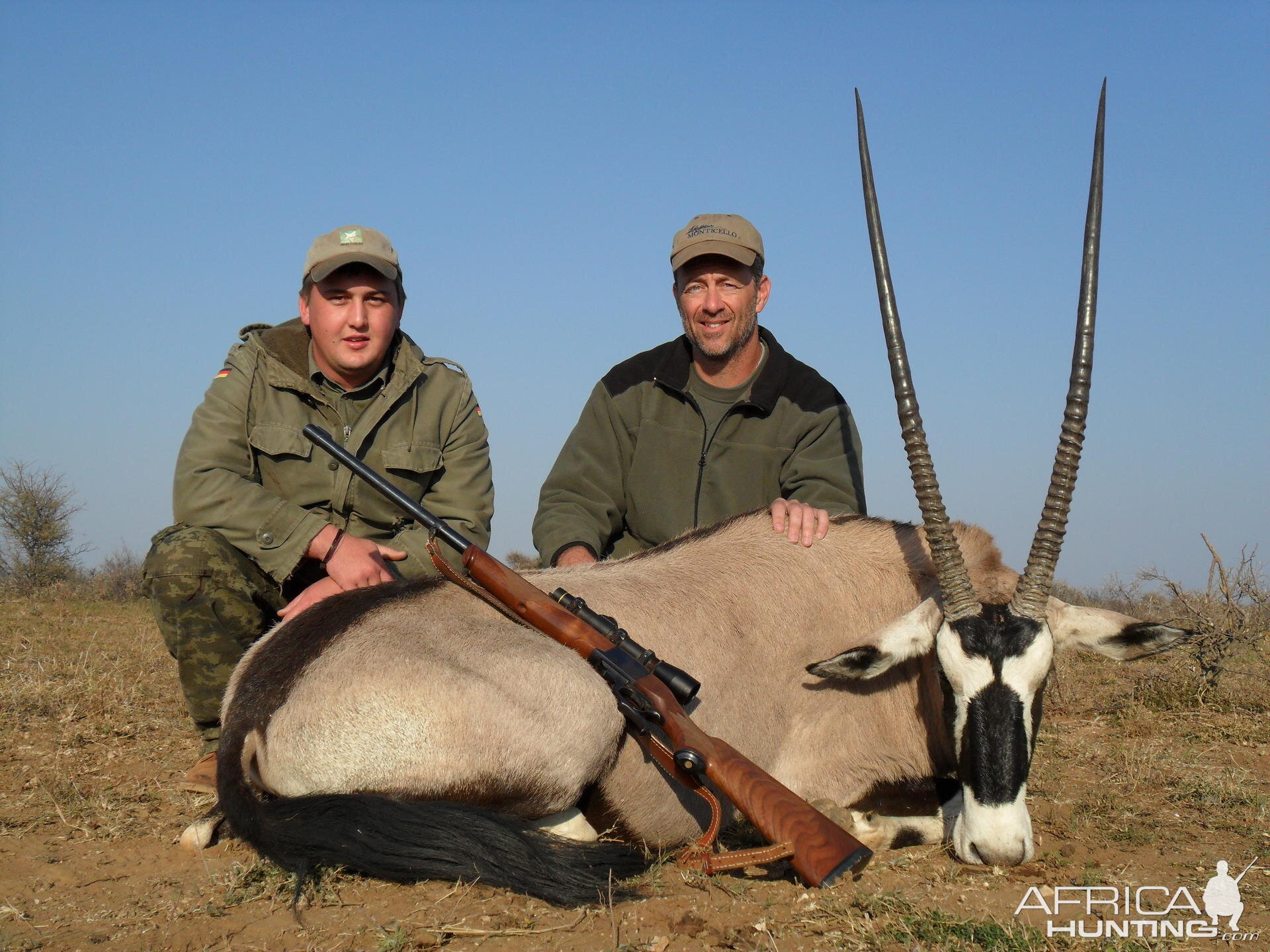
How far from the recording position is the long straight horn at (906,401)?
404cm

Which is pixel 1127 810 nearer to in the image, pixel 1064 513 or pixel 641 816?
pixel 1064 513

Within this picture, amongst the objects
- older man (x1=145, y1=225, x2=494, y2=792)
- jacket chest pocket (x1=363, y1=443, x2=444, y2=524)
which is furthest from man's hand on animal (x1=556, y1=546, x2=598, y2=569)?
jacket chest pocket (x1=363, y1=443, x2=444, y2=524)

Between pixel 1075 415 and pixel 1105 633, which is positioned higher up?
pixel 1075 415

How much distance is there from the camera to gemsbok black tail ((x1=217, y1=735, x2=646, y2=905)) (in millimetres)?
3184

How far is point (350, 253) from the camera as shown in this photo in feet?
17.0

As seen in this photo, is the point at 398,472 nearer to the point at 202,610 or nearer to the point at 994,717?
the point at 202,610

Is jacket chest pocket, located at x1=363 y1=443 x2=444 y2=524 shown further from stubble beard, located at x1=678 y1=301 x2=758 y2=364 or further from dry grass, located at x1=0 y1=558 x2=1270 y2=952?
stubble beard, located at x1=678 y1=301 x2=758 y2=364

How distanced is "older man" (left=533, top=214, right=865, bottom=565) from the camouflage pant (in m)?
1.77

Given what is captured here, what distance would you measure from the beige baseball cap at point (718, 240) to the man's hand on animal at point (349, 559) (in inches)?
107

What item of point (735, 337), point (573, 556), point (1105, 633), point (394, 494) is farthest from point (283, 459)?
point (1105, 633)

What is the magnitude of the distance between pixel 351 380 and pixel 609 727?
8.66 ft

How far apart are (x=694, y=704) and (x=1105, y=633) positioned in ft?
5.46

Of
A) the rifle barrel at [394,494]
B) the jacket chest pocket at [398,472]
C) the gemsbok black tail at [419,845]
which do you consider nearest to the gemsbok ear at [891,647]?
the gemsbok black tail at [419,845]

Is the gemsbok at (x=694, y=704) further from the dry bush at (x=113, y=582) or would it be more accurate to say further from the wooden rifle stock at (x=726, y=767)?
the dry bush at (x=113, y=582)
